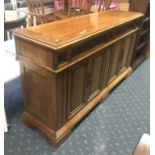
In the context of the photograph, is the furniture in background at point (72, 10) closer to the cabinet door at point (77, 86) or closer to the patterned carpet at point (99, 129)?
the patterned carpet at point (99, 129)

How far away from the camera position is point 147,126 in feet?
5.96

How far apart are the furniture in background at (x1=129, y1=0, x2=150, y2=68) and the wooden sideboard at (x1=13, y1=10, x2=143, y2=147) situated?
48cm

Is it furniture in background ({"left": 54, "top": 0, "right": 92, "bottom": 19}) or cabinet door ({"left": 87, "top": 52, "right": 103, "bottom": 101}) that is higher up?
furniture in background ({"left": 54, "top": 0, "right": 92, "bottom": 19})

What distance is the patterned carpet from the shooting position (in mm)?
1521

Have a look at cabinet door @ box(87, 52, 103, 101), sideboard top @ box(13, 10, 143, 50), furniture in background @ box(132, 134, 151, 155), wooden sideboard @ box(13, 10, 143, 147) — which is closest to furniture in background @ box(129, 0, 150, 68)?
wooden sideboard @ box(13, 10, 143, 147)

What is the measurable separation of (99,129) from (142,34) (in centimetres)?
158

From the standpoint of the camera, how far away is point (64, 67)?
1.27m

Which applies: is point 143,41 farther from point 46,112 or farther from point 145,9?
point 46,112

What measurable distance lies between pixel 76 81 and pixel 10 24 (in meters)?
0.95

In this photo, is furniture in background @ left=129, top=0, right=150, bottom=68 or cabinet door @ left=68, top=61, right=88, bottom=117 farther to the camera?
furniture in background @ left=129, top=0, right=150, bottom=68

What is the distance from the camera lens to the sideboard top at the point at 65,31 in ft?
3.98

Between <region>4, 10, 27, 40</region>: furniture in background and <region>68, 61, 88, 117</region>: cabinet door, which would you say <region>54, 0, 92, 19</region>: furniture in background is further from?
<region>68, 61, 88, 117</region>: cabinet door

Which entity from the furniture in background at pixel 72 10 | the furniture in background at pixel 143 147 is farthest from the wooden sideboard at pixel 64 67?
the furniture in background at pixel 72 10

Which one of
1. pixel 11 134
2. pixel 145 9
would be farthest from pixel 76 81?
pixel 145 9
